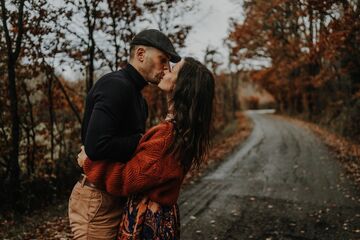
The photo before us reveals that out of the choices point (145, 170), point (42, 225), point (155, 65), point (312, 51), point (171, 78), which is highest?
point (312, 51)

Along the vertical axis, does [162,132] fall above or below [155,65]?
below

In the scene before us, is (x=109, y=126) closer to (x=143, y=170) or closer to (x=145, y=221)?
(x=143, y=170)

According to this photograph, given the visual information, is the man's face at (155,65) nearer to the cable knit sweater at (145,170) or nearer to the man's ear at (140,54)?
the man's ear at (140,54)

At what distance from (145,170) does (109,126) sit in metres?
0.33

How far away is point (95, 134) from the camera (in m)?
2.37

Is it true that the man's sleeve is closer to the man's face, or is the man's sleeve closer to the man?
the man

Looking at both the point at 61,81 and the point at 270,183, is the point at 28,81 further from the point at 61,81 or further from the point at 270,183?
the point at 270,183

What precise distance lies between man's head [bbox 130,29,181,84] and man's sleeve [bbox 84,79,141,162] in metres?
0.33

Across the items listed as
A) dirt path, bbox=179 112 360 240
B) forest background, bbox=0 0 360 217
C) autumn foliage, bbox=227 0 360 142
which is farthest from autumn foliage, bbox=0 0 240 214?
autumn foliage, bbox=227 0 360 142

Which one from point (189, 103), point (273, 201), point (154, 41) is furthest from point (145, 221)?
point (273, 201)

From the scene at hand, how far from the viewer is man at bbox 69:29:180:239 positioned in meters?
2.39

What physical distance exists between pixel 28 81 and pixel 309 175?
8.57 meters

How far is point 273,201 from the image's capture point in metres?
9.59

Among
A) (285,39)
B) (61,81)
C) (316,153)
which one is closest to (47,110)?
(61,81)
